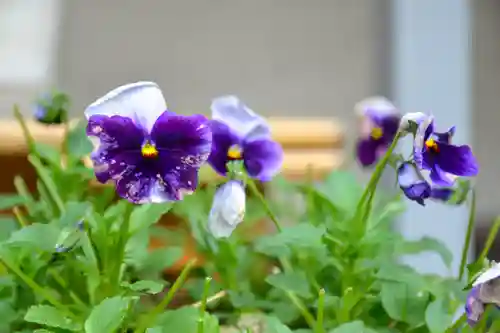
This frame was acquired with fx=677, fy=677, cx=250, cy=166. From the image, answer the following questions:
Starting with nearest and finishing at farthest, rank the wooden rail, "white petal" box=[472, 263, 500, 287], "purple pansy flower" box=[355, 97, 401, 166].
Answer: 1. "white petal" box=[472, 263, 500, 287]
2. "purple pansy flower" box=[355, 97, 401, 166]
3. the wooden rail

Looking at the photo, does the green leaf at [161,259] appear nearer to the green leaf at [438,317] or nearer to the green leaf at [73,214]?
the green leaf at [73,214]

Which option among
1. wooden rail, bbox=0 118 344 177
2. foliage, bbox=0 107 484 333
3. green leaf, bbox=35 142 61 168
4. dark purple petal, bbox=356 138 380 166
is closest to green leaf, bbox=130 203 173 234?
foliage, bbox=0 107 484 333

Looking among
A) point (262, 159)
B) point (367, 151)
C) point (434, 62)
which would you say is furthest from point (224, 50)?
point (262, 159)

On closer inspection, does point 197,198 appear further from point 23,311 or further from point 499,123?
point 499,123

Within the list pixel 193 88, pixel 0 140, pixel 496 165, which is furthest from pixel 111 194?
pixel 496 165

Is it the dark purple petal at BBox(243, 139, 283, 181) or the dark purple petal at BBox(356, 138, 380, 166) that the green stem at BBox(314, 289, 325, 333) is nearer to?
the dark purple petal at BBox(243, 139, 283, 181)

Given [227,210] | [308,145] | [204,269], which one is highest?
[227,210]

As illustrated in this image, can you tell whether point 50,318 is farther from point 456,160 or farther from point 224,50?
point 224,50
